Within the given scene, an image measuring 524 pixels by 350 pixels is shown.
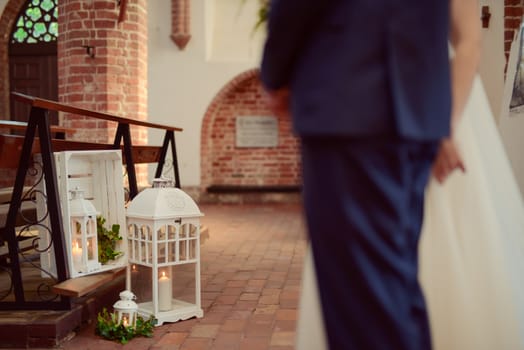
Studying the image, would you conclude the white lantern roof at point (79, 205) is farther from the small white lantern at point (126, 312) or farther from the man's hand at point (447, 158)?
the man's hand at point (447, 158)

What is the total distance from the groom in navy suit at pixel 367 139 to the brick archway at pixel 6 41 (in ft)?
34.5

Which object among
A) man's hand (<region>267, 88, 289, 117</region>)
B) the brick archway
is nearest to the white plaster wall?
the brick archway

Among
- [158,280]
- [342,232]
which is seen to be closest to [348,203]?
[342,232]

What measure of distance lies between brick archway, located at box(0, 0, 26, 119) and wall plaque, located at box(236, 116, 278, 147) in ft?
14.2

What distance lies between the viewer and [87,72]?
6.03 metres

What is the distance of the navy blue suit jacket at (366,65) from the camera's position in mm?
1132

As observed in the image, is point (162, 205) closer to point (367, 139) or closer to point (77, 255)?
point (77, 255)

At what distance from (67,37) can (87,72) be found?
0.45 meters

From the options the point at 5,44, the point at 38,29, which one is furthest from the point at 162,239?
the point at 5,44

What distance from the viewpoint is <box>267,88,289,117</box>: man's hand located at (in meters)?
1.36

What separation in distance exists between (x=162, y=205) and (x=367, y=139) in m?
2.08

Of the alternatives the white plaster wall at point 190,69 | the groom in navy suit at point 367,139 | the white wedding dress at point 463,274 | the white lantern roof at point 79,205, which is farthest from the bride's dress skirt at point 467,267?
the white plaster wall at point 190,69

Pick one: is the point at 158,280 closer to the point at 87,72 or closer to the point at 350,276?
the point at 350,276

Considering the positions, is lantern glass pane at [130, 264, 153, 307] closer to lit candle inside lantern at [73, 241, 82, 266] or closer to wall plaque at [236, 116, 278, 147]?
lit candle inside lantern at [73, 241, 82, 266]
